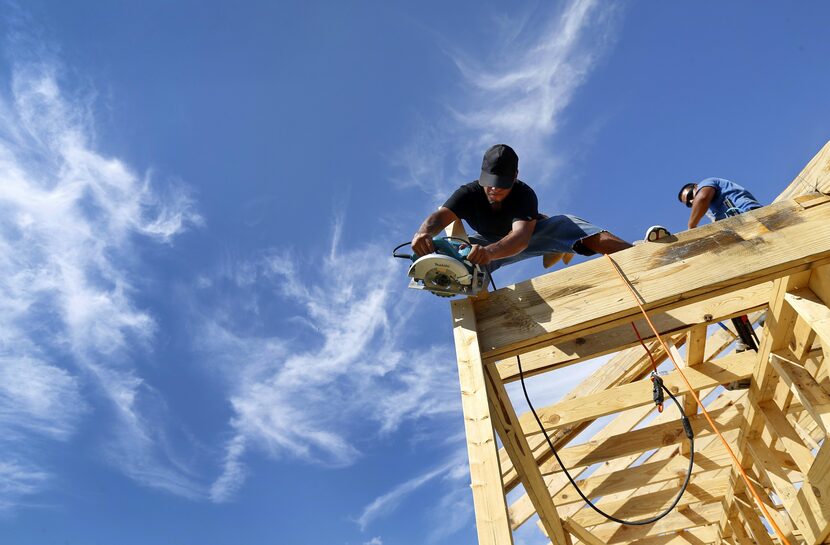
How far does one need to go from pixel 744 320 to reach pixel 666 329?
3.37 ft

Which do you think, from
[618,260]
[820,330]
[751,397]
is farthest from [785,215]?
[751,397]

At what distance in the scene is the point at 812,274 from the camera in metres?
1.90

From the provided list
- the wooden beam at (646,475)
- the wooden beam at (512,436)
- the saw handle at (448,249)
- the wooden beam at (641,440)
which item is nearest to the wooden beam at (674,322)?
the wooden beam at (512,436)

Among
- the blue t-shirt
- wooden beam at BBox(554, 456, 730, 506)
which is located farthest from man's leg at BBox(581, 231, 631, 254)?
wooden beam at BBox(554, 456, 730, 506)

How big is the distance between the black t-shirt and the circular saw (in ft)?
1.55

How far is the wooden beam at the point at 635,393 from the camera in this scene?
307 centimetres

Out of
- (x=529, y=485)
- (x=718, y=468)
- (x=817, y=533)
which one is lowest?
(x=817, y=533)

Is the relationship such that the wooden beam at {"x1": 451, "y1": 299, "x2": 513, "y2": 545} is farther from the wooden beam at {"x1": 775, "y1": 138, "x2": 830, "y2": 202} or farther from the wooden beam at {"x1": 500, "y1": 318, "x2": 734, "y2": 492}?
the wooden beam at {"x1": 500, "y1": 318, "x2": 734, "y2": 492}

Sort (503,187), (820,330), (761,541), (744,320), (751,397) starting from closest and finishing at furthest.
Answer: (820,330), (503,187), (751,397), (744,320), (761,541)

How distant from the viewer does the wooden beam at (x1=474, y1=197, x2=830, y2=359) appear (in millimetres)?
1804

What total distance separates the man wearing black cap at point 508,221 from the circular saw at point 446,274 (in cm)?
12

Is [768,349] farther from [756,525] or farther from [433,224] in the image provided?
[756,525]

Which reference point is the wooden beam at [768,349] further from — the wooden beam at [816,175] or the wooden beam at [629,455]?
the wooden beam at [629,455]

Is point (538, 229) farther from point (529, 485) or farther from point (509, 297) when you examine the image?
point (529, 485)
